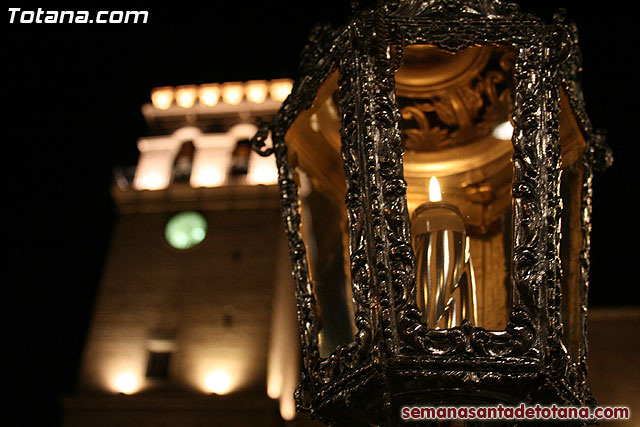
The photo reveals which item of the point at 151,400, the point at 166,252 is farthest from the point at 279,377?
the point at 166,252

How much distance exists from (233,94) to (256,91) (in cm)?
64

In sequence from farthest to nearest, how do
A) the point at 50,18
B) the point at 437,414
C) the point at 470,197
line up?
the point at 50,18
the point at 470,197
the point at 437,414

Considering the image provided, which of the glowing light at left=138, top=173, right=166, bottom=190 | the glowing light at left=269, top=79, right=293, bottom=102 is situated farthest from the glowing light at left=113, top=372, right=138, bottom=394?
the glowing light at left=269, top=79, right=293, bottom=102

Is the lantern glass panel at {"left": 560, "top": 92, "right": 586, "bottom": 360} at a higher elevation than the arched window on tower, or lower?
lower

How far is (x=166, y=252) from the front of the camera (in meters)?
18.4

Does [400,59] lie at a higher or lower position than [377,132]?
higher

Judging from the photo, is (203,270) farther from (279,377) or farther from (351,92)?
(351,92)

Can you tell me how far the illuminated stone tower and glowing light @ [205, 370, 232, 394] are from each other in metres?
0.02

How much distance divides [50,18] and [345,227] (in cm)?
599

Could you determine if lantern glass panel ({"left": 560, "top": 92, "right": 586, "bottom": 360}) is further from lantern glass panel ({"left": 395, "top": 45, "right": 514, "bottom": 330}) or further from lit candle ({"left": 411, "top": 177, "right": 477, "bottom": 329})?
lit candle ({"left": 411, "top": 177, "right": 477, "bottom": 329})

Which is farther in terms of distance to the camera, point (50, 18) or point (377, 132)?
point (50, 18)

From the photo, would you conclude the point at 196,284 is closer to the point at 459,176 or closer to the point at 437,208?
the point at 459,176

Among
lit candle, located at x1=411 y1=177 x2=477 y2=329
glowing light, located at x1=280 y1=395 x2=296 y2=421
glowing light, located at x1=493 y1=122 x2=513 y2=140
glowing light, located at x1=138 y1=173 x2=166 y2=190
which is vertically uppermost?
glowing light, located at x1=138 y1=173 x2=166 y2=190

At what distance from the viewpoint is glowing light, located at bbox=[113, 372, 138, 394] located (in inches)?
637
